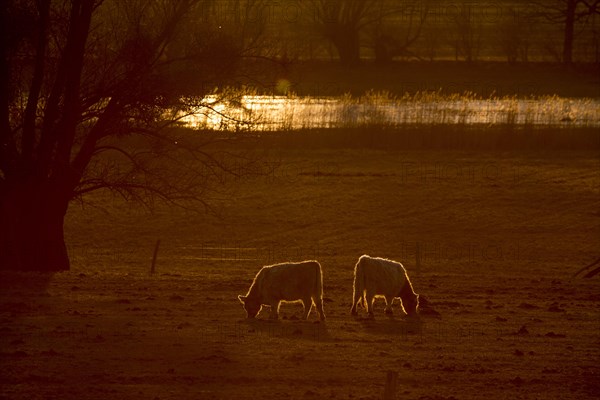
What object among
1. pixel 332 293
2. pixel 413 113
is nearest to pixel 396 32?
pixel 413 113

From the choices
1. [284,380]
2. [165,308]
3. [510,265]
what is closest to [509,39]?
[510,265]

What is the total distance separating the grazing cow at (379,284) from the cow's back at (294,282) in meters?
0.94

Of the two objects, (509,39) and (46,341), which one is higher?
(509,39)

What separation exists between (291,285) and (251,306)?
2.74 ft

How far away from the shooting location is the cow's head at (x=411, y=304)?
822 inches

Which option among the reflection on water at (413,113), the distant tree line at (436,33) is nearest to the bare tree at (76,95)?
the reflection on water at (413,113)

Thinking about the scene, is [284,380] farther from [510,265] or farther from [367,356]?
[510,265]

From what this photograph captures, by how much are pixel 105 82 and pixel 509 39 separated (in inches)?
2545

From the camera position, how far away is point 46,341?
17.7 metres

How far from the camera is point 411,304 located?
68.6 ft

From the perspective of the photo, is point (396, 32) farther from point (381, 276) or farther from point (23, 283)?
point (381, 276)

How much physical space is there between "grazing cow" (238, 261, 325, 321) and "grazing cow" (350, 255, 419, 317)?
91 centimetres

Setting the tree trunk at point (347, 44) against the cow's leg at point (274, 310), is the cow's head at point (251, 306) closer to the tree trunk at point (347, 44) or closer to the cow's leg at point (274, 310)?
the cow's leg at point (274, 310)

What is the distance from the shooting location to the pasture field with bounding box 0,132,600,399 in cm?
1557
